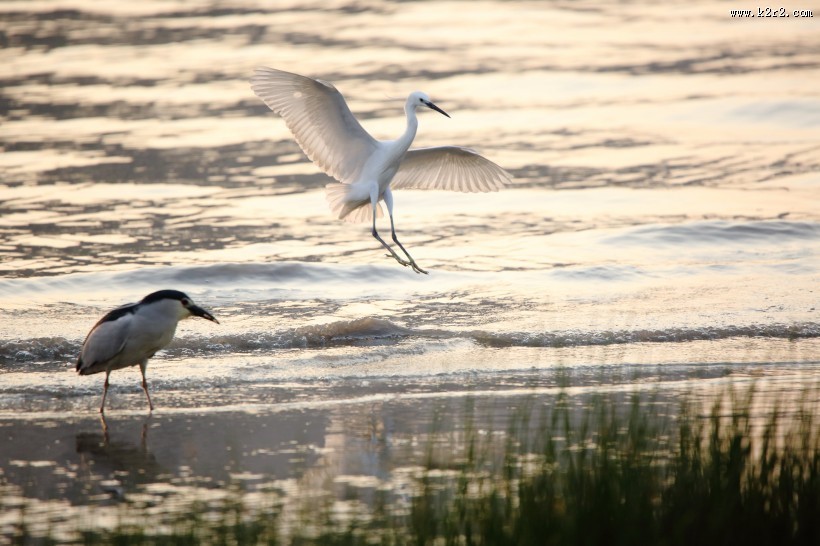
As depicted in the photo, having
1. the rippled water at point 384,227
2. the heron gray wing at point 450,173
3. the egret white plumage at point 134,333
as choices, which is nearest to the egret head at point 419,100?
the rippled water at point 384,227

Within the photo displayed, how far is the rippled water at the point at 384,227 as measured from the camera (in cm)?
757

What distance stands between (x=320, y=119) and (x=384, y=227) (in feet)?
20.1

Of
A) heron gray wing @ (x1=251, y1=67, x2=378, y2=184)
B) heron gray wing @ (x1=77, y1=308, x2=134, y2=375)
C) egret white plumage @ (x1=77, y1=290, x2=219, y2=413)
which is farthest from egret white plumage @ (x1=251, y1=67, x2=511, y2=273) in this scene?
heron gray wing @ (x1=77, y1=308, x2=134, y2=375)

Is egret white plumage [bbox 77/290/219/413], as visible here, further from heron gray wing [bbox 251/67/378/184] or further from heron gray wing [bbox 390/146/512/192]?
heron gray wing [bbox 390/146/512/192]

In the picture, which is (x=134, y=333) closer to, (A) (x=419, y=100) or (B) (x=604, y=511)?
(A) (x=419, y=100)

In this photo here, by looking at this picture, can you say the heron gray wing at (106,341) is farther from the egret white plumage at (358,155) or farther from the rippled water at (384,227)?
the egret white plumage at (358,155)

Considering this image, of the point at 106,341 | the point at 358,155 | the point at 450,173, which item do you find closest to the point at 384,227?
the point at 450,173

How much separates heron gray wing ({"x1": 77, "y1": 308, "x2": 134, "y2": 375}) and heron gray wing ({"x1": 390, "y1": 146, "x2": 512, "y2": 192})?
13.1 feet

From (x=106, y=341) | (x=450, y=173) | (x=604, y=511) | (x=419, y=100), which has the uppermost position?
(x=419, y=100)

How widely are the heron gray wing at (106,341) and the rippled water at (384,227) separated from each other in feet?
1.29

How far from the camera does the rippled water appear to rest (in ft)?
24.8

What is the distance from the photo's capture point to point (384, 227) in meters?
16.3

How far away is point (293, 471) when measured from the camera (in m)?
6.04

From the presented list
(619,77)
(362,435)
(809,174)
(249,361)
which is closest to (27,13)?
(619,77)
